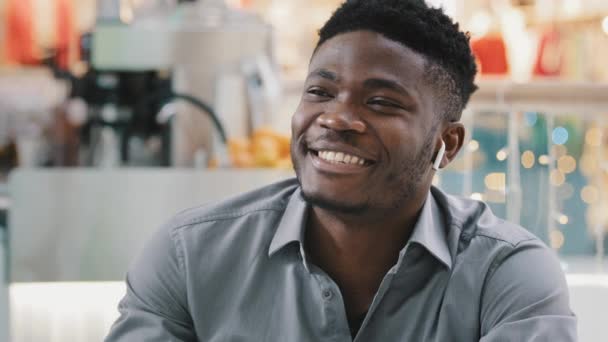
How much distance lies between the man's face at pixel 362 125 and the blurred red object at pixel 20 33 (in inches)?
135

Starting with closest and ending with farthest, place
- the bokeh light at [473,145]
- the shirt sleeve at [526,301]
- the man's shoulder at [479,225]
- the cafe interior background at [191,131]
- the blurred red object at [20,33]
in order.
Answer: the shirt sleeve at [526,301]
the man's shoulder at [479,225]
the cafe interior background at [191,131]
the bokeh light at [473,145]
the blurred red object at [20,33]

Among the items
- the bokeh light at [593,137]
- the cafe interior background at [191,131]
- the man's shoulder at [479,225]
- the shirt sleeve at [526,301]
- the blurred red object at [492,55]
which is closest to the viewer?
the shirt sleeve at [526,301]

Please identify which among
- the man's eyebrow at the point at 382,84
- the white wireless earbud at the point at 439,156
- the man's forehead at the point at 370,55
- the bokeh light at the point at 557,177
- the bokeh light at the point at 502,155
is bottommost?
the bokeh light at the point at 557,177

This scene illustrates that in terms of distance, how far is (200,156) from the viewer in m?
2.57

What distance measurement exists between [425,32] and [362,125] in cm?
15

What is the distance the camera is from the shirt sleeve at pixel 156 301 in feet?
3.58

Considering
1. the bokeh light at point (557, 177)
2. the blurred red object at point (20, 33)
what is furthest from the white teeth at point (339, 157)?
the blurred red object at point (20, 33)

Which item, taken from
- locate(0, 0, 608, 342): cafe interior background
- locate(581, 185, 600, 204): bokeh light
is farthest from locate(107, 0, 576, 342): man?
locate(581, 185, 600, 204): bokeh light

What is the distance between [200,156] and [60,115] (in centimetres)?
72

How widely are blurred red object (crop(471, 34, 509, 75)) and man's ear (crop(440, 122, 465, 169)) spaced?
103 inches

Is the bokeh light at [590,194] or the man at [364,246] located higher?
the man at [364,246]

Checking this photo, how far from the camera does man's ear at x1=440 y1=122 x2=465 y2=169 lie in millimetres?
→ 1181

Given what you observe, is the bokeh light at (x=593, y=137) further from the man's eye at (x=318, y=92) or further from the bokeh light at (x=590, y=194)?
the man's eye at (x=318, y=92)

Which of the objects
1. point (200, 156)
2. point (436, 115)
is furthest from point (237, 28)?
point (436, 115)
